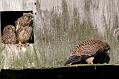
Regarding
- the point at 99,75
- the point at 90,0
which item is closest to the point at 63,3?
the point at 90,0

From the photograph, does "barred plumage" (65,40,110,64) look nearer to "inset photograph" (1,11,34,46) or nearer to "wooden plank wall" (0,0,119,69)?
"wooden plank wall" (0,0,119,69)

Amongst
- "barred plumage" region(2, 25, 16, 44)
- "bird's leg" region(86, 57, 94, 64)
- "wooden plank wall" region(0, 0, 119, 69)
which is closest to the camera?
"bird's leg" region(86, 57, 94, 64)

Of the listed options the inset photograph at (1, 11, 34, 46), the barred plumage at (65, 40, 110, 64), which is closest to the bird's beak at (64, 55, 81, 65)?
the barred plumage at (65, 40, 110, 64)

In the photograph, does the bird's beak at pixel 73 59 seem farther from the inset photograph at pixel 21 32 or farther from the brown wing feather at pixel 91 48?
the inset photograph at pixel 21 32

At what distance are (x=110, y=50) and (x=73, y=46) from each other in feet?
0.98

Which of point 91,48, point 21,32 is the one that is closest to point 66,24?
point 91,48

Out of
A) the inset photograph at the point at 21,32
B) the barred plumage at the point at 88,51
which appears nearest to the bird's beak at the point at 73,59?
the barred plumage at the point at 88,51

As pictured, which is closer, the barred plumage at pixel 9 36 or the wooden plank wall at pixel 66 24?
the wooden plank wall at pixel 66 24

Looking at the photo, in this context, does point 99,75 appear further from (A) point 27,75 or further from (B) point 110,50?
(B) point 110,50

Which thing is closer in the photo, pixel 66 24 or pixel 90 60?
pixel 90 60

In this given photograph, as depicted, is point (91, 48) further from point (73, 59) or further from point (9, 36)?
point (9, 36)

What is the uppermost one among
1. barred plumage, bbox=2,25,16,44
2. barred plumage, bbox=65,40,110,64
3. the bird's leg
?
barred plumage, bbox=2,25,16,44

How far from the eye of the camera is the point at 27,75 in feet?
20.4

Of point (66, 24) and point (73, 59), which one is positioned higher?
point (66, 24)
